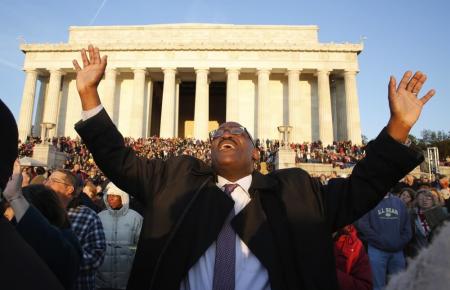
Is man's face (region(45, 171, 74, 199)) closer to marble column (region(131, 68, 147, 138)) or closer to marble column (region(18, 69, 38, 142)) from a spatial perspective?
marble column (region(131, 68, 147, 138))

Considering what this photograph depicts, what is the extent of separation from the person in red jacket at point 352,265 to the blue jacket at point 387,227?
8.25 ft

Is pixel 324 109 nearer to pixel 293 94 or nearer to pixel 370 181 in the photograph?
pixel 293 94

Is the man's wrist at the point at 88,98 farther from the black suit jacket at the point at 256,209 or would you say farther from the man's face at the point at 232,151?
the man's face at the point at 232,151

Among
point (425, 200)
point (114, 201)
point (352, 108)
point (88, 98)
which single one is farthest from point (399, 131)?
point (352, 108)

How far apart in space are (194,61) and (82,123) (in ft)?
125

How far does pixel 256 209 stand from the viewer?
99.7 inches

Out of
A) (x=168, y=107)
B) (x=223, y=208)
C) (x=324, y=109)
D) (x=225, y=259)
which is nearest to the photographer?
(x=225, y=259)

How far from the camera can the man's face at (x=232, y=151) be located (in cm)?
291

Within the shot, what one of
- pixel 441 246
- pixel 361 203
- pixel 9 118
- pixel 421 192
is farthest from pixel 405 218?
pixel 9 118

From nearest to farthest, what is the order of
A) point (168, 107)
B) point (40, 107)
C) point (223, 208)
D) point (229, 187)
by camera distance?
point (223, 208)
point (229, 187)
point (168, 107)
point (40, 107)

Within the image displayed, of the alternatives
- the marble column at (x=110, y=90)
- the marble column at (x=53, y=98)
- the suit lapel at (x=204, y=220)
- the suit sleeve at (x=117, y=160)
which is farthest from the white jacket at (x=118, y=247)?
the marble column at (x=53, y=98)

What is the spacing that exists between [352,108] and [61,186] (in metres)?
37.5

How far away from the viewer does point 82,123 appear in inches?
95.7

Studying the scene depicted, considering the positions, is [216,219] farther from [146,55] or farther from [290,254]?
[146,55]
